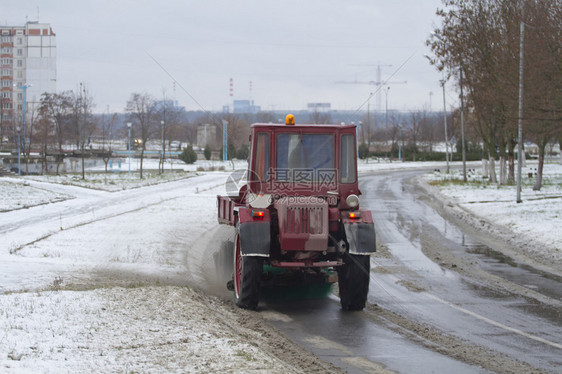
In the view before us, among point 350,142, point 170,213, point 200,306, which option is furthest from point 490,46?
point 200,306

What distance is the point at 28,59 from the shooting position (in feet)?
422

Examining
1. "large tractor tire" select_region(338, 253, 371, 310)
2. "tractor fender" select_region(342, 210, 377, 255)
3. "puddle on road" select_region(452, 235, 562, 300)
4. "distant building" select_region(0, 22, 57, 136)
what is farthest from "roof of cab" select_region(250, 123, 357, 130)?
"distant building" select_region(0, 22, 57, 136)

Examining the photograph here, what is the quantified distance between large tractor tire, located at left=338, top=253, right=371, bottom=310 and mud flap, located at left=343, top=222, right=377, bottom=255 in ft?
0.75

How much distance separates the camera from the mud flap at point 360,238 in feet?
32.0

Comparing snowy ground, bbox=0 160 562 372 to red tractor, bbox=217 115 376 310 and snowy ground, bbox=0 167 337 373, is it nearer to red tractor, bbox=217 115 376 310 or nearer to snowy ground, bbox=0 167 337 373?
snowy ground, bbox=0 167 337 373

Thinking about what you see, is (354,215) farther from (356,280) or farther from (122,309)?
(122,309)

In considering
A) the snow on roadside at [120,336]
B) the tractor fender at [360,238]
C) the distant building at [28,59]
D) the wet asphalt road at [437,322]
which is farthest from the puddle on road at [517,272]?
the distant building at [28,59]

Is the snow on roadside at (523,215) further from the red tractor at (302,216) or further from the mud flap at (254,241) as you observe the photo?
the mud flap at (254,241)

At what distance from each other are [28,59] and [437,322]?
133 meters

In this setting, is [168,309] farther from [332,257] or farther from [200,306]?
[332,257]

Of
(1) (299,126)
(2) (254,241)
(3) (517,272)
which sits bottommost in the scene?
(3) (517,272)

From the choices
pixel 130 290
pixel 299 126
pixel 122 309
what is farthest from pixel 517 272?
pixel 122 309

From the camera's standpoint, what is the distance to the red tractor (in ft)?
31.9

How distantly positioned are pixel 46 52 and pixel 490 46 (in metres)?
110
